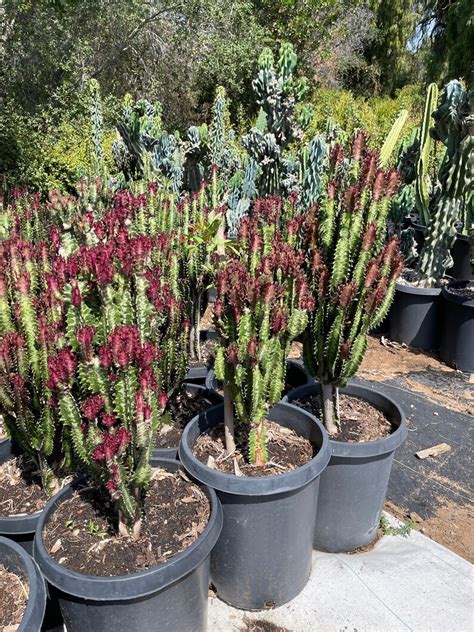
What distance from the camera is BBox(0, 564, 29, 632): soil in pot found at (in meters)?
1.53

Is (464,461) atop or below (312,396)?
below

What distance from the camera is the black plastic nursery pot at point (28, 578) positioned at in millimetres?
1466

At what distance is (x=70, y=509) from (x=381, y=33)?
79.3ft

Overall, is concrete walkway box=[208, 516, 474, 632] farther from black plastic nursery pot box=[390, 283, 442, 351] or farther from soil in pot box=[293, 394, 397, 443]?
black plastic nursery pot box=[390, 283, 442, 351]

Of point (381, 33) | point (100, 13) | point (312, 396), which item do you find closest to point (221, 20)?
point (100, 13)

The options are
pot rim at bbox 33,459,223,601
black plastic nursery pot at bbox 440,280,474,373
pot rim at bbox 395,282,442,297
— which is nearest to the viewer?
pot rim at bbox 33,459,223,601

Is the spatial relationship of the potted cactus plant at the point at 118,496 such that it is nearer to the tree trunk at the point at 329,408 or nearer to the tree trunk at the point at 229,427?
the tree trunk at the point at 229,427

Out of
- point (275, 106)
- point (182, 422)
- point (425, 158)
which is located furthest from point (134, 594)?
point (425, 158)

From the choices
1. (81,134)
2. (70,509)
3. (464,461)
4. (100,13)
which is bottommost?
(464,461)

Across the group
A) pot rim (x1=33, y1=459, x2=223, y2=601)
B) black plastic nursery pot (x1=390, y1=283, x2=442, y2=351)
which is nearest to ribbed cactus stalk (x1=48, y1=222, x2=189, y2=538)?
pot rim (x1=33, y1=459, x2=223, y2=601)

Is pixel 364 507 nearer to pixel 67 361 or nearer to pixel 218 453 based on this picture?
pixel 218 453

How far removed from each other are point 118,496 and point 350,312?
4.60 feet

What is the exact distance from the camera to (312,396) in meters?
2.96

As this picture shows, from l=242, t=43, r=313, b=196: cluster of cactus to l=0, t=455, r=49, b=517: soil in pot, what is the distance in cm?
366
